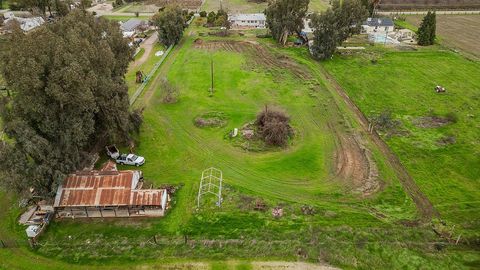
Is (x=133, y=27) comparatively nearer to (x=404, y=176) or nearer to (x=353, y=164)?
(x=353, y=164)

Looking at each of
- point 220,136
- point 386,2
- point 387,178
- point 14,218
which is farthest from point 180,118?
point 386,2

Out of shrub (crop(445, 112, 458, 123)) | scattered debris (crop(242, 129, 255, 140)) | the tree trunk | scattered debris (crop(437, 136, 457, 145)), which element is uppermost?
the tree trunk

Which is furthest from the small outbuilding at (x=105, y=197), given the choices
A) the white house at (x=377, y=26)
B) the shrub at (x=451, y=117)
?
the white house at (x=377, y=26)

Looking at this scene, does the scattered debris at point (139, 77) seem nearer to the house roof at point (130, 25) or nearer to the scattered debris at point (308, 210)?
the house roof at point (130, 25)

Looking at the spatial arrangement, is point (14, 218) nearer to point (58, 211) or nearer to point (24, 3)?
point (58, 211)

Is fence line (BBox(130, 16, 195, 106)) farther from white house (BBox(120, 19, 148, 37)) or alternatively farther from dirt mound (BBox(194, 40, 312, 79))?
white house (BBox(120, 19, 148, 37))

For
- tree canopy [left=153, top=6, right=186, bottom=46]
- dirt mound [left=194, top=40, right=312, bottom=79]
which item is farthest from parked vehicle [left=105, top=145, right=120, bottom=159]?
tree canopy [left=153, top=6, right=186, bottom=46]
